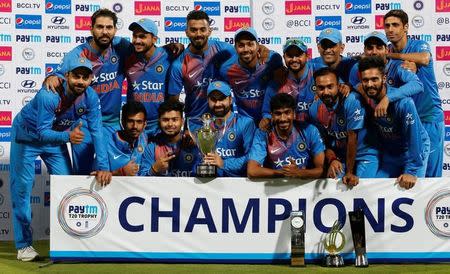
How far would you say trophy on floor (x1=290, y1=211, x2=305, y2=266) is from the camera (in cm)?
740

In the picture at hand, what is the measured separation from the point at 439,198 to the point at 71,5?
541 centimetres

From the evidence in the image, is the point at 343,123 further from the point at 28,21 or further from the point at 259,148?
the point at 28,21

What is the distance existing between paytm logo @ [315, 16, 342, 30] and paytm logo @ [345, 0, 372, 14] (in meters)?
0.17

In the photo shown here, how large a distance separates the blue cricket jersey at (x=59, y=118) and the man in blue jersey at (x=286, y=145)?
1518mm

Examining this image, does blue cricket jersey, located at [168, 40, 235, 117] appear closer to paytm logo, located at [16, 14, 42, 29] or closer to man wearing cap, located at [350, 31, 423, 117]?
man wearing cap, located at [350, 31, 423, 117]

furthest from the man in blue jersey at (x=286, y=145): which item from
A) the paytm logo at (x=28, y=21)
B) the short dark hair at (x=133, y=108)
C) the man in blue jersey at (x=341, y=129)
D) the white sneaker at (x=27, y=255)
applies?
the paytm logo at (x=28, y=21)

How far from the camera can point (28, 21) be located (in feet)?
34.4

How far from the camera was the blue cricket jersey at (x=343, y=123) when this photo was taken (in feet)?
25.8

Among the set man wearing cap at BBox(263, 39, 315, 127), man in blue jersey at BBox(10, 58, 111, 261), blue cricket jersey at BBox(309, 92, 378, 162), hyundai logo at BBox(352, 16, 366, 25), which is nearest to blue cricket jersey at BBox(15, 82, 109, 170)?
man in blue jersey at BBox(10, 58, 111, 261)

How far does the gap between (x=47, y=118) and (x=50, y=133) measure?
5.9 inches

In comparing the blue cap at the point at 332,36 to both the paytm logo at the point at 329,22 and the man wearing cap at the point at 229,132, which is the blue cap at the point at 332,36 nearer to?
the man wearing cap at the point at 229,132

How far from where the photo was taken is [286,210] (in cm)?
764

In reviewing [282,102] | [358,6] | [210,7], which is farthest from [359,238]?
[210,7]

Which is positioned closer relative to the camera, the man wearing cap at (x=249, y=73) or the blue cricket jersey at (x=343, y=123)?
the blue cricket jersey at (x=343, y=123)
